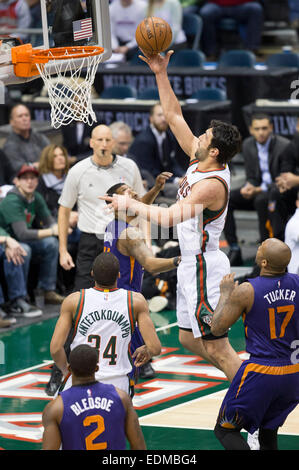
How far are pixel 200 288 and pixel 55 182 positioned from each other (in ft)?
15.3

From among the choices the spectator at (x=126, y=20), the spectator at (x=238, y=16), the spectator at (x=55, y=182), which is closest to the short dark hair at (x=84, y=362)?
the spectator at (x=55, y=182)

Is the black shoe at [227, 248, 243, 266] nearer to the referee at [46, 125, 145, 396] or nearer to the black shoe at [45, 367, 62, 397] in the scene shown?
the referee at [46, 125, 145, 396]

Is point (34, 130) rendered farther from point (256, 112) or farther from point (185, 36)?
point (185, 36)

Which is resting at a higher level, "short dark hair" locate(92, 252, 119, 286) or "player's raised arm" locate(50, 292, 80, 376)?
"short dark hair" locate(92, 252, 119, 286)

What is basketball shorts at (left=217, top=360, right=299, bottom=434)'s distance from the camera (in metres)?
6.04

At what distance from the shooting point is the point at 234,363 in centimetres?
716

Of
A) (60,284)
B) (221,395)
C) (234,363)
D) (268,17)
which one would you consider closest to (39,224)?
(60,284)

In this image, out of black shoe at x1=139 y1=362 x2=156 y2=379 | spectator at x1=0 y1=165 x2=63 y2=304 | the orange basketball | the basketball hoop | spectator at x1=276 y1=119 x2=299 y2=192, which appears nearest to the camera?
the orange basketball

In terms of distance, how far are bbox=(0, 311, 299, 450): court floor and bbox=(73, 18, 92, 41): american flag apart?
3071 mm

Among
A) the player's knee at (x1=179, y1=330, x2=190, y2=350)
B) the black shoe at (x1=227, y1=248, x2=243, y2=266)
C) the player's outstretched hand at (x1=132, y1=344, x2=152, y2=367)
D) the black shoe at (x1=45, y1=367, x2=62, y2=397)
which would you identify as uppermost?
the player's outstretched hand at (x1=132, y1=344, x2=152, y2=367)

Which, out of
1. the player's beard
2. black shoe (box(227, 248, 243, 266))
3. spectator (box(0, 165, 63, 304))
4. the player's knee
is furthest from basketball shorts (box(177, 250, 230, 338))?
black shoe (box(227, 248, 243, 266))

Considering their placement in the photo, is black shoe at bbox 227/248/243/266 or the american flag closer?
the american flag

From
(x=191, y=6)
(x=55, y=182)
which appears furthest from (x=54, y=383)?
(x=191, y=6)

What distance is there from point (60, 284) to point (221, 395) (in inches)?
155
